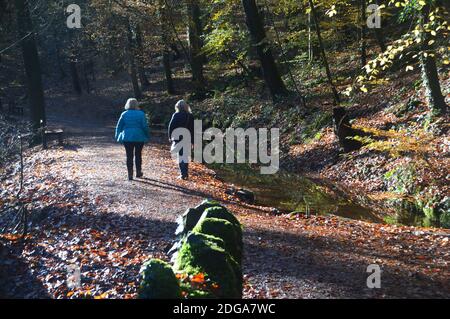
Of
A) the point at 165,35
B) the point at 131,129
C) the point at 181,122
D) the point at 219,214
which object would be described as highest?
the point at 165,35

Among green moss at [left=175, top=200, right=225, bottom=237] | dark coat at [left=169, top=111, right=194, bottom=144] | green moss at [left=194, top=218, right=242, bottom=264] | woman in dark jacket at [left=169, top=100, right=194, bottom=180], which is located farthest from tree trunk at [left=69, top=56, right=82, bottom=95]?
green moss at [left=194, top=218, right=242, bottom=264]

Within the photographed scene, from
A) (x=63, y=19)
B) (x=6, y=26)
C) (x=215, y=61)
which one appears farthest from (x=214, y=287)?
(x=63, y=19)

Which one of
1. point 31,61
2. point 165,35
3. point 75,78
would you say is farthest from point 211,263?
point 75,78

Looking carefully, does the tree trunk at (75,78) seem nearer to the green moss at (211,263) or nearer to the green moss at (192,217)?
the green moss at (192,217)

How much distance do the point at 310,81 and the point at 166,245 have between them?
16.6 metres

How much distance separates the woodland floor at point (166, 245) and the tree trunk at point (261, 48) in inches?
357

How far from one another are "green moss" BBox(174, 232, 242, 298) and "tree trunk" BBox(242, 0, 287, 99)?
14828mm

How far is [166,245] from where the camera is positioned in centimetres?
760

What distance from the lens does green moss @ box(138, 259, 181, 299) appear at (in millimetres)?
4262

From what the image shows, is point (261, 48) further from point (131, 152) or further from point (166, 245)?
point (166, 245)

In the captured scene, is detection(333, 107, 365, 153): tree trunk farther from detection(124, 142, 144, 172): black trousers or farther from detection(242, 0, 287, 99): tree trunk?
detection(124, 142, 144, 172): black trousers

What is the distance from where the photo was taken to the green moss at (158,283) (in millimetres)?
4262

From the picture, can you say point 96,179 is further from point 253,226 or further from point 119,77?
point 119,77

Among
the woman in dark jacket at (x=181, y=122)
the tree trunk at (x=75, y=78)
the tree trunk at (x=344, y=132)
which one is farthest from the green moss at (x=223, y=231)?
the tree trunk at (x=75, y=78)
